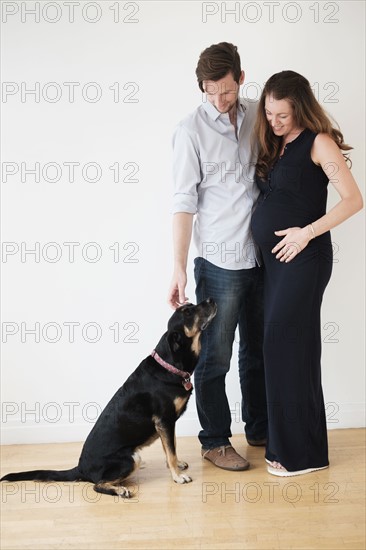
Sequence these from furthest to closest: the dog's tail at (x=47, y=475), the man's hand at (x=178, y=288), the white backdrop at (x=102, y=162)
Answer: the white backdrop at (x=102, y=162) → the man's hand at (x=178, y=288) → the dog's tail at (x=47, y=475)

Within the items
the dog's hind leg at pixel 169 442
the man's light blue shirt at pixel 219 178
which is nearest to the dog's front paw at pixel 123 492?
the dog's hind leg at pixel 169 442

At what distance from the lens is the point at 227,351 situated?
9.73ft

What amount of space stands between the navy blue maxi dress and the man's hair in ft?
1.20

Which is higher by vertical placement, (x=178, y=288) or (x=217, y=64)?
(x=217, y=64)

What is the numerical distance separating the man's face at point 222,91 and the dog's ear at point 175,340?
87 cm

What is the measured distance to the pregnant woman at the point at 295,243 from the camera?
8.79ft

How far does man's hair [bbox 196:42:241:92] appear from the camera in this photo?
262cm

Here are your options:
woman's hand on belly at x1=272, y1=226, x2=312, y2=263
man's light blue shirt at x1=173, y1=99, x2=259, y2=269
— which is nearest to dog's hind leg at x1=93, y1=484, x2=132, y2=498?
man's light blue shirt at x1=173, y1=99, x2=259, y2=269

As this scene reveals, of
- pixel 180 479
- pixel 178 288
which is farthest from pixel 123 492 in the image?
pixel 178 288

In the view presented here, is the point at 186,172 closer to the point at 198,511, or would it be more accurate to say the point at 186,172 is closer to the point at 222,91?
the point at 222,91

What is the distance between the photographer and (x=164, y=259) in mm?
3238

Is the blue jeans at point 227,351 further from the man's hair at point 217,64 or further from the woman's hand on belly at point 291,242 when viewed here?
the man's hair at point 217,64

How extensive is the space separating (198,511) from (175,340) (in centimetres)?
62

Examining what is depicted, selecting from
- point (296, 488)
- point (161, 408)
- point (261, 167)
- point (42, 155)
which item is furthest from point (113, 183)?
point (296, 488)
